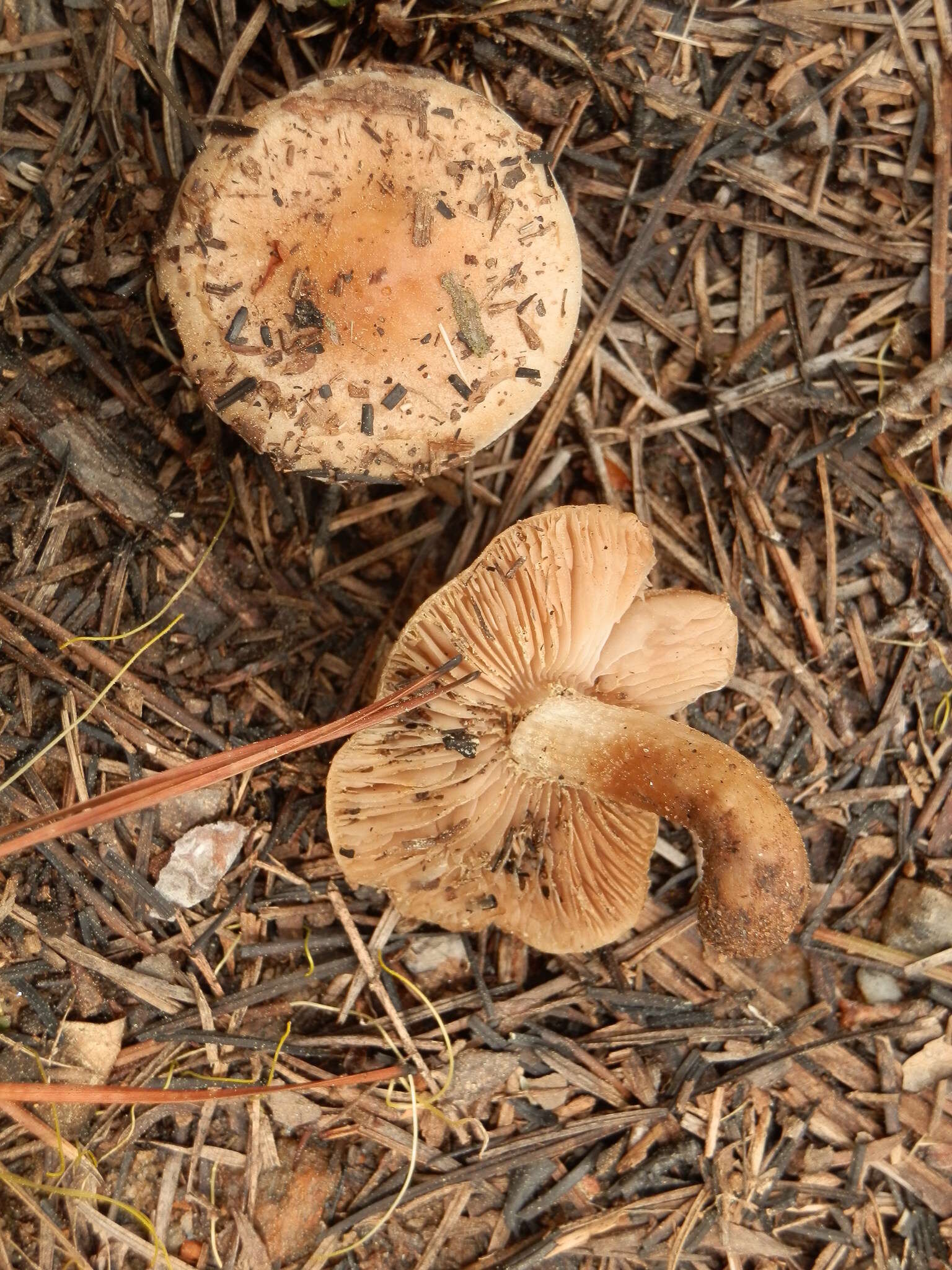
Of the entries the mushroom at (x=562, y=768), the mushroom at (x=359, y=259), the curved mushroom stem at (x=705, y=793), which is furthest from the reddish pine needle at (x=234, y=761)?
the mushroom at (x=359, y=259)

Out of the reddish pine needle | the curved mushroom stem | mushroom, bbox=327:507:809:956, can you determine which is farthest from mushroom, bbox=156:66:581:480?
the curved mushroom stem

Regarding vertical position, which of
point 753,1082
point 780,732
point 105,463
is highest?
point 105,463

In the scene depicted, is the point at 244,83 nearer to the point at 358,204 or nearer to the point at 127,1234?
the point at 358,204

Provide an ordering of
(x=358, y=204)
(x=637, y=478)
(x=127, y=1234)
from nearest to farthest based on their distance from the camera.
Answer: (x=358, y=204) → (x=127, y=1234) → (x=637, y=478)

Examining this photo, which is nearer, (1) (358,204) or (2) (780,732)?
(1) (358,204)

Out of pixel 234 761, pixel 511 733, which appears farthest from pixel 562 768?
pixel 234 761

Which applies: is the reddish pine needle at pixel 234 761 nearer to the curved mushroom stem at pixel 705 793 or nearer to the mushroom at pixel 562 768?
the mushroom at pixel 562 768

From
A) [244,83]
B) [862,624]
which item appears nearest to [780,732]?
[862,624]
